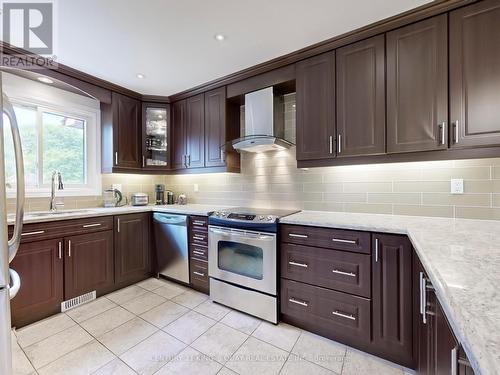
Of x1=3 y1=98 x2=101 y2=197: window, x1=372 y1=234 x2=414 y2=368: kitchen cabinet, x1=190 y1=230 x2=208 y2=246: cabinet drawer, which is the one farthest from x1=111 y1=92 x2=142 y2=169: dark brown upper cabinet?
x1=372 y1=234 x2=414 y2=368: kitchen cabinet

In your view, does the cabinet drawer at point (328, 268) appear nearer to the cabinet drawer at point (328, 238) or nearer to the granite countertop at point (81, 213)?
the cabinet drawer at point (328, 238)

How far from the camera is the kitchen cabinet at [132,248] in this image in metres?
2.60

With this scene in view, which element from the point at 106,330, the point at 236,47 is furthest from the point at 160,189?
the point at 236,47

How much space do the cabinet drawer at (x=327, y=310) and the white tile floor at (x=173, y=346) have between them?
10 cm

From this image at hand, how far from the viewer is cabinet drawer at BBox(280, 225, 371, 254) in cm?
162

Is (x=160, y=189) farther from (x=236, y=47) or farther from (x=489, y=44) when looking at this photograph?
(x=489, y=44)

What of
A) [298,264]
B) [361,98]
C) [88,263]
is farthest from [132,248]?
[361,98]

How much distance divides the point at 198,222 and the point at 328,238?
55.2 inches

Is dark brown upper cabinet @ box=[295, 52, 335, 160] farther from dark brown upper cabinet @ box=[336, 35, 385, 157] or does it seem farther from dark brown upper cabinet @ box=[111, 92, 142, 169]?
dark brown upper cabinet @ box=[111, 92, 142, 169]

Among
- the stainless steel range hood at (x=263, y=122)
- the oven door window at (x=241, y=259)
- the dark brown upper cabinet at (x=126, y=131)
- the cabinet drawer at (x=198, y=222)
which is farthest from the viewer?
the dark brown upper cabinet at (x=126, y=131)

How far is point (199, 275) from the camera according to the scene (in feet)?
8.32

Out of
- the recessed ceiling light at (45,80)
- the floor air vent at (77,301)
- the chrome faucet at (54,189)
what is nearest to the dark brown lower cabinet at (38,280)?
the floor air vent at (77,301)

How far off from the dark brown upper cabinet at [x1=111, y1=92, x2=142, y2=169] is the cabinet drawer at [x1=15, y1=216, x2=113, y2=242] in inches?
31.8

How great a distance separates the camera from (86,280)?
232cm
